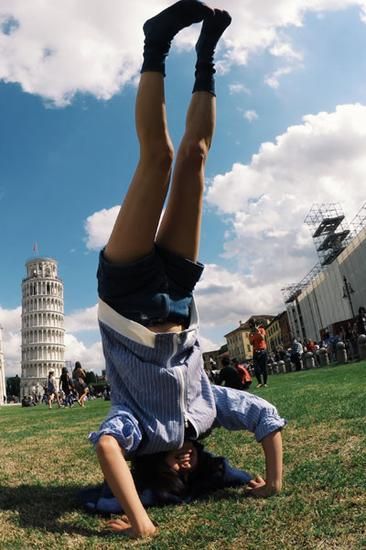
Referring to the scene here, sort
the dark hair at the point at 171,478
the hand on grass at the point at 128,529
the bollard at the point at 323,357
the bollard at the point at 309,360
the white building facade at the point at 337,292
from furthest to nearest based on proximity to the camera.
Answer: the white building facade at the point at 337,292
the bollard at the point at 309,360
the bollard at the point at 323,357
the dark hair at the point at 171,478
the hand on grass at the point at 128,529

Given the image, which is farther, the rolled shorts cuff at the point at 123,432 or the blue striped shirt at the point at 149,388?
the blue striped shirt at the point at 149,388

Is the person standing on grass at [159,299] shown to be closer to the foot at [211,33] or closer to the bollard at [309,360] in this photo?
the foot at [211,33]

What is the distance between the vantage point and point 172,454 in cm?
289

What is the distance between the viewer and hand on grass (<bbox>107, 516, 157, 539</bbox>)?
2.30 meters

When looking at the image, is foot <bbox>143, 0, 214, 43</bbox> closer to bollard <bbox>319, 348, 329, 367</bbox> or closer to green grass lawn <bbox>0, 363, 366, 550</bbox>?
green grass lawn <bbox>0, 363, 366, 550</bbox>

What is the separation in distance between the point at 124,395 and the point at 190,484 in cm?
69

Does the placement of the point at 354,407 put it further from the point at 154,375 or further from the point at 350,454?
the point at 154,375

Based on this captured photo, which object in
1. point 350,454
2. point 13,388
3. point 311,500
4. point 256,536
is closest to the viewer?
point 256,536

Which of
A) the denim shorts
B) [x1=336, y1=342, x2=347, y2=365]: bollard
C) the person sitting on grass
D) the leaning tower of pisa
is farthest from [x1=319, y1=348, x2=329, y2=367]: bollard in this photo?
the leaning tower of pisa

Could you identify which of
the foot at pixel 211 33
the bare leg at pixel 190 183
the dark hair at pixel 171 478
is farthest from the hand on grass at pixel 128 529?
the foot at pixel 211 33

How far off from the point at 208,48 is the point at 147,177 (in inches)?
40.7

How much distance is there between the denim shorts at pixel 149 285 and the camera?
2.63 meters

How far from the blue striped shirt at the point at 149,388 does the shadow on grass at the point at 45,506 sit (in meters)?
0.48

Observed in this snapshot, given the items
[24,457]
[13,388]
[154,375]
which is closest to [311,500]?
[154,375]
